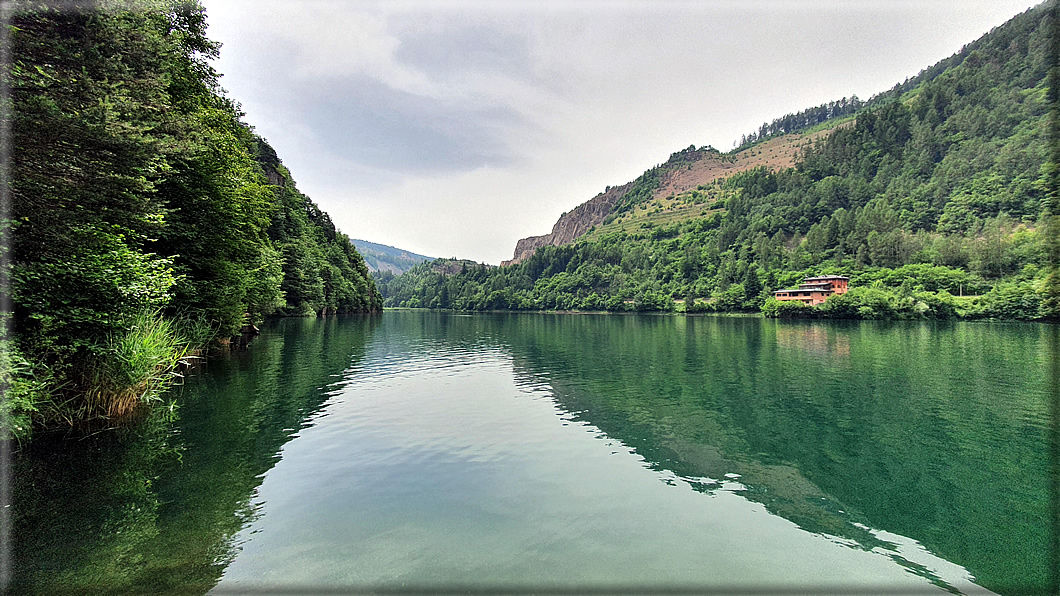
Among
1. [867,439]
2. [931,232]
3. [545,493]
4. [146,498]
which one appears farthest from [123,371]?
[931,232]

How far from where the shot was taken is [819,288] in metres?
125

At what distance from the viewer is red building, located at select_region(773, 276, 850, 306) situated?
123800 mm

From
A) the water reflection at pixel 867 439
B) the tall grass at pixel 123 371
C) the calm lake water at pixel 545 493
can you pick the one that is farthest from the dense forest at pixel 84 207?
the water reflection at pixel 867 439

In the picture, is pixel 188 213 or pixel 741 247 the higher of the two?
pixel 741 247

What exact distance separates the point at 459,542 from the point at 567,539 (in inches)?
82.5

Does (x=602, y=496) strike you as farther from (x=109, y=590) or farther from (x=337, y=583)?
(x=109, y=590)

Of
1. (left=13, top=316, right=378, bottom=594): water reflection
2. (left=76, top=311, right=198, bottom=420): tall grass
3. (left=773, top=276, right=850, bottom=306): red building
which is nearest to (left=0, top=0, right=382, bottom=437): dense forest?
(left=76, top=311, right=198, bottom=420): tall grass

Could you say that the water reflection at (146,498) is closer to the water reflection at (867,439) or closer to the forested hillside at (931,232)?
the water reflection at (867,439)

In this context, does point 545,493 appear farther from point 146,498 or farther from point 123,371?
point 123,371

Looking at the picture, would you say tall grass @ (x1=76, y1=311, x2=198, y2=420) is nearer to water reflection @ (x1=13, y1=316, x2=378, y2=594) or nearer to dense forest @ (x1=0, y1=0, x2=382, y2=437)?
dense forest @ (x1=0, y1=0, x2=382, y2=437)

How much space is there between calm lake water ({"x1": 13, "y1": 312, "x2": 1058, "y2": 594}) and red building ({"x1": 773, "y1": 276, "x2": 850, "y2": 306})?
113649 mm

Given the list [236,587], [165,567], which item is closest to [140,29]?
[165,567]

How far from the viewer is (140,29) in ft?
36.9

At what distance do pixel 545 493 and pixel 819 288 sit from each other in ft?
458
